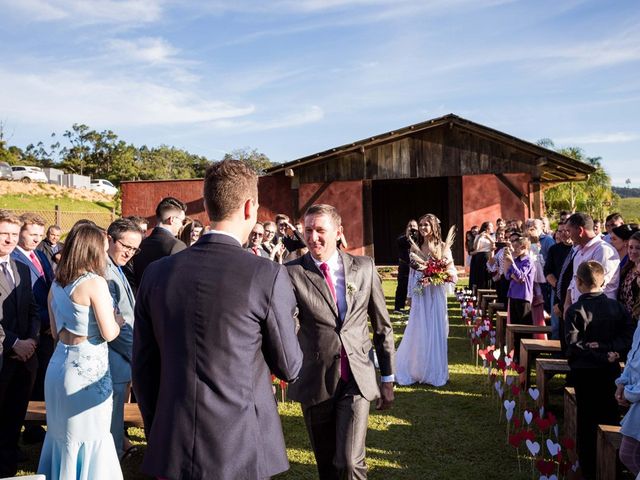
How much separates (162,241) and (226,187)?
395 centimetres

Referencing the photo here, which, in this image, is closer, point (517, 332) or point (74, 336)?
point (74, 336)

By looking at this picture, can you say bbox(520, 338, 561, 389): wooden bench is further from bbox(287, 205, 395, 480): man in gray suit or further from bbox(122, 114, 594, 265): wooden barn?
bbox(122, 114, 594, 265): wooden barn

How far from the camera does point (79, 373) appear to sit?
4.14 m

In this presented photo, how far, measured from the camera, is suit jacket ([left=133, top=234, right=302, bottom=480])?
2318 millimetres

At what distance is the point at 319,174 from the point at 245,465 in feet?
69.1

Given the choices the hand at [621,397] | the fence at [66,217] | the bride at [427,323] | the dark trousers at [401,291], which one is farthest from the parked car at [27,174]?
the hand at [621,397]

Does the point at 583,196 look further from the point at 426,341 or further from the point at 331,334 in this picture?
the point at 331,334

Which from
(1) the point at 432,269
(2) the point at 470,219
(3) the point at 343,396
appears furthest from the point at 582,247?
(2) the point at 470,219

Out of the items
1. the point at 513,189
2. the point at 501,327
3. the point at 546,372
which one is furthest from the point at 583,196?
the point at 546,372

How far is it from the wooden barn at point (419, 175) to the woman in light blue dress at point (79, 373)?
60.5ft

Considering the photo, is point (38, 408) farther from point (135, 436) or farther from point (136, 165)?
point (136, 165)

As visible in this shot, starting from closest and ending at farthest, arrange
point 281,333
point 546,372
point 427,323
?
point 281,333, point 546,372, point 427,323

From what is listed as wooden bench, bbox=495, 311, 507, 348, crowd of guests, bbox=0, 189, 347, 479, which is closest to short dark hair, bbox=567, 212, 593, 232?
wooden bench, bbox=495, 311, 507, 348

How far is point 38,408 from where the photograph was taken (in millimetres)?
5812
